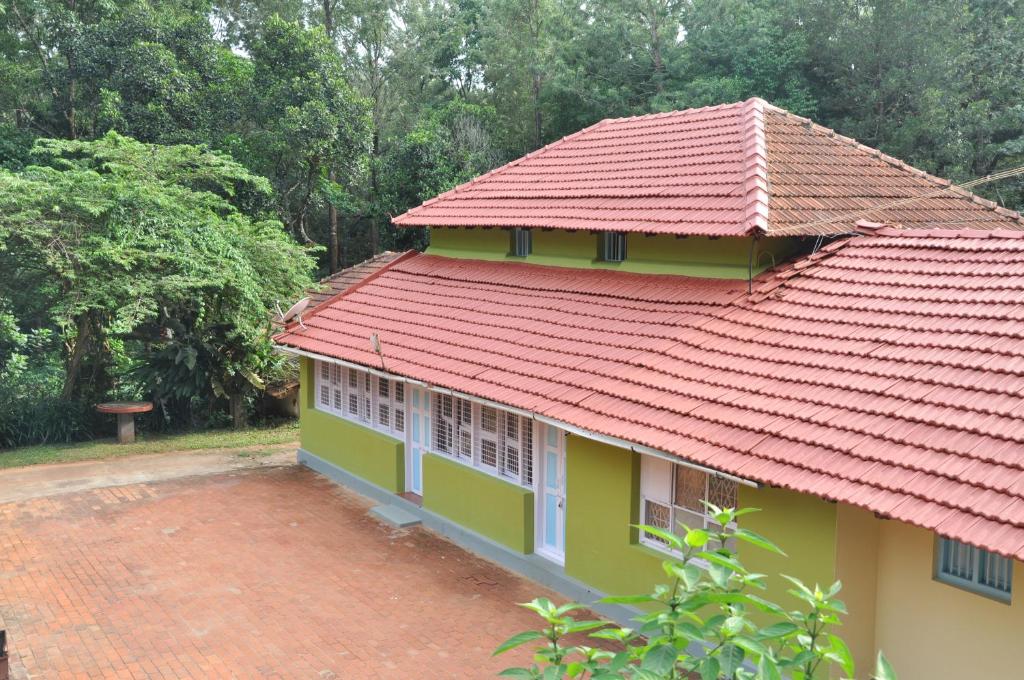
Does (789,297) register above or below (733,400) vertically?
above

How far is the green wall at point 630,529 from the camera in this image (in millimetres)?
8281

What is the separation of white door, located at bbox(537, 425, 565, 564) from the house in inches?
1.2

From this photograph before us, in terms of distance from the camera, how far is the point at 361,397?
16.1m

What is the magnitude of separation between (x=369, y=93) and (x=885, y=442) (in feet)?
111

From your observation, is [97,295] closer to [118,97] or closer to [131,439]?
[131,439]

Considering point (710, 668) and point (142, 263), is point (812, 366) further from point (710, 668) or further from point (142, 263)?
point (142, 263)

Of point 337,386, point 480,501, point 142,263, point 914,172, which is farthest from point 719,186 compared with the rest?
point 142,263

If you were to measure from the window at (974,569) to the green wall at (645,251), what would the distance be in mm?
4574

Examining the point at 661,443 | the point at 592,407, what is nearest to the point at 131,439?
the point at 592,407

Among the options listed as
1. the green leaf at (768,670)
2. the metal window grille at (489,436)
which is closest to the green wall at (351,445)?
the metal window grille at (489,436)

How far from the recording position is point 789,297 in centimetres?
1078

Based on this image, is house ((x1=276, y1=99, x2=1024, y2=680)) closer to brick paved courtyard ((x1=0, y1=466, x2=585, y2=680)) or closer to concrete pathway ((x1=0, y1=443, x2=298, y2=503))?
brick paved courtyard ((x1=0, y1=466, x2=585, y2=680))

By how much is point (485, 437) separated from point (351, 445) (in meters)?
4.00

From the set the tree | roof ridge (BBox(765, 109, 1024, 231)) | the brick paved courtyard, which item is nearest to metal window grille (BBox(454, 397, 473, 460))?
the brick paved courtyard
